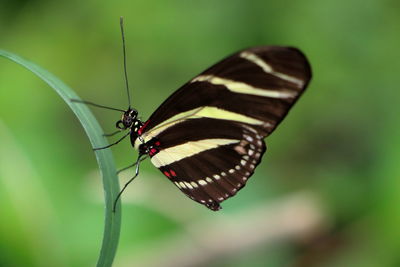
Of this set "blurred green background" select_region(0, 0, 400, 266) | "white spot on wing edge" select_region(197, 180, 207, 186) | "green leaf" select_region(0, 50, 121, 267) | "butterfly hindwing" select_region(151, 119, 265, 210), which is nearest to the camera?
"green leaf" select_region(0, 50, 121, 267)

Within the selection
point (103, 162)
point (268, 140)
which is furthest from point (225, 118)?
point (268, 140)

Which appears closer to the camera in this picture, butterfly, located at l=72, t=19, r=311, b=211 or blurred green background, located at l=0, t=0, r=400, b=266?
butterfly, located at l=72, t=19, r=311, b=211

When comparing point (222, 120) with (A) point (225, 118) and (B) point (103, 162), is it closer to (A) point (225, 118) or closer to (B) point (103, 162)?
(A) point (225, 118)

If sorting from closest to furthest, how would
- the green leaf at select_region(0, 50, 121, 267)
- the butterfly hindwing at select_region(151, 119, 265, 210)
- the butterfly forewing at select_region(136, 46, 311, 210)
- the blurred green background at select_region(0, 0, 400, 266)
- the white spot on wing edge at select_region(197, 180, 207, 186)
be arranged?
the green leaf at select_region(0, 50, 121, 267) → the butterfly forewing at select_region(136, 46, 311, 210) → the butterfly hindwing at select_region(151, 119, 265, 210) → the white spot on wing edge at select_region(197, 180, 207, 186) → the blurred green background at select_region(0, 0, 400, 266)

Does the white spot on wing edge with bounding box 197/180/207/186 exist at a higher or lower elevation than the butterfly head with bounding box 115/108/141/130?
lower

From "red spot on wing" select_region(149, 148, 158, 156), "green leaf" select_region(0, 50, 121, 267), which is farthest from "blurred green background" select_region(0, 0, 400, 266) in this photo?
"green leaf" select_region(0, 50, 121, 267)

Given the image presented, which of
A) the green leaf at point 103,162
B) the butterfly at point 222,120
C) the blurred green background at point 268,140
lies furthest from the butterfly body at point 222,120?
the blurred green background at point 268,140

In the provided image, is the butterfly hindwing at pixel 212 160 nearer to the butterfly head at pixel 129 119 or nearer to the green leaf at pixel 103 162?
the butterfly head at pixel 129 119

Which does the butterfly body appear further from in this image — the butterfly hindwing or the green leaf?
the green leaf
